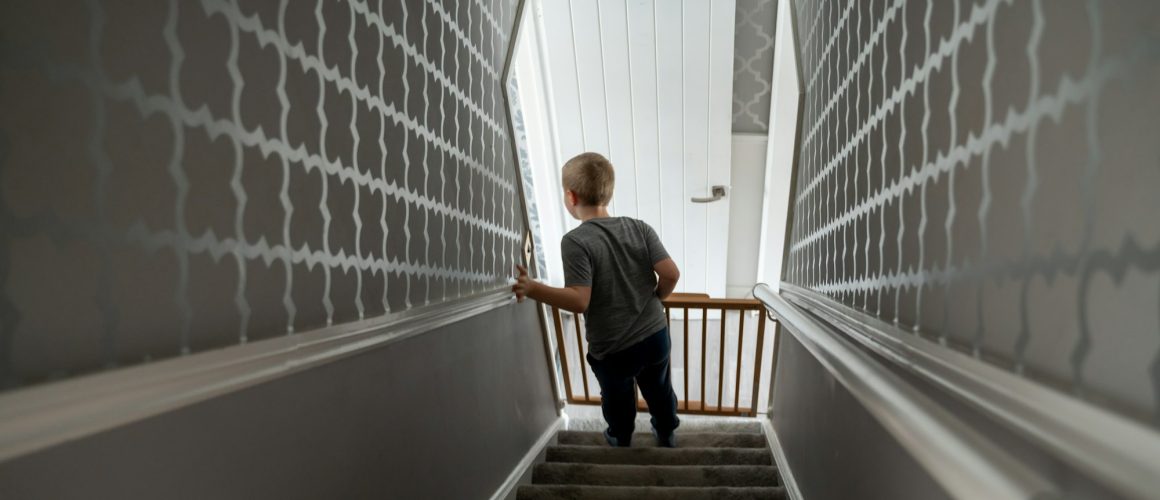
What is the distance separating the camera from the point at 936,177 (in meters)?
1.16

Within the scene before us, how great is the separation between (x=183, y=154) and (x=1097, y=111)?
964 mm

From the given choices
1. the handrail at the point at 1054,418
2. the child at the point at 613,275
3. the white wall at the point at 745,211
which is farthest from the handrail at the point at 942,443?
the white wall at the point at 745,211

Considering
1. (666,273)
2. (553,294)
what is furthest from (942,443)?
(666,273)

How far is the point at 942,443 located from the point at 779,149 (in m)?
3.60

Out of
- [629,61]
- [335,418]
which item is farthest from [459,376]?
[629,61]

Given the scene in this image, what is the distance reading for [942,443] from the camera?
2.72 feet

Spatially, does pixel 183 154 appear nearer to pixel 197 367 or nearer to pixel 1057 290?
pixel 197 367

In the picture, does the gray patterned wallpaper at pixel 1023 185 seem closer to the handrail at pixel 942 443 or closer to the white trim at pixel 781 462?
the handrail at pixel 942 443

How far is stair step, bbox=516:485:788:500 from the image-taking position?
246 cm

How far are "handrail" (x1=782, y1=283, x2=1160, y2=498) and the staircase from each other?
147 centimetres

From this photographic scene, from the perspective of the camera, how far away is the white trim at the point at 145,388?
621 mm

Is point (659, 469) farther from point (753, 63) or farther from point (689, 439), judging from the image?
point (753, 63)

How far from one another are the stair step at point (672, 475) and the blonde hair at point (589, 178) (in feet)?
3.21

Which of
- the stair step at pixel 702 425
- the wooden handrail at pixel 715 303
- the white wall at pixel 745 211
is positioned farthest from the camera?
the white wall at pixel 745 211
